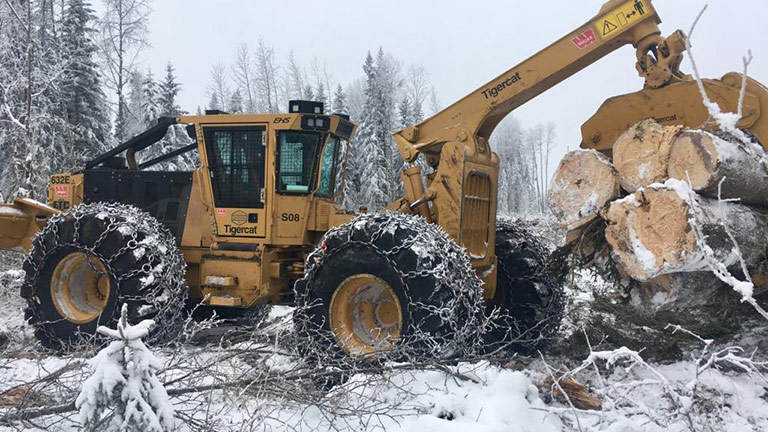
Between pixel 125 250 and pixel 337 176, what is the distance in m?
2.62

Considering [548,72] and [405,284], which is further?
[548,72]

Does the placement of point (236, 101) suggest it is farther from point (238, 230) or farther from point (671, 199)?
point (671, 199)

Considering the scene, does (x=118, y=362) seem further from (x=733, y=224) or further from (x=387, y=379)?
(x=733, y=224)

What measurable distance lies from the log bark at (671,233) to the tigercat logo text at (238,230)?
153 inches

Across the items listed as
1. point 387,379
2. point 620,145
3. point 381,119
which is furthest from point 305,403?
point 381,119

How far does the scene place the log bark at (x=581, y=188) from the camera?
187 inches

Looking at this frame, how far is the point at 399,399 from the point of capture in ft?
13.0

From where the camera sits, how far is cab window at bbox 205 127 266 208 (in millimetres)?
6738

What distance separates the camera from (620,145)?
464 cm

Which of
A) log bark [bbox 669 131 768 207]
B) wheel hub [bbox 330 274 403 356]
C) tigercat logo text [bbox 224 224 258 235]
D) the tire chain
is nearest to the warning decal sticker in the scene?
log bark [bbox 669 131 768 207]

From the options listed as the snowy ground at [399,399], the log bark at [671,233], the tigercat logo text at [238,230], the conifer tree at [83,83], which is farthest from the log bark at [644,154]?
the conifer tree at [83,83]

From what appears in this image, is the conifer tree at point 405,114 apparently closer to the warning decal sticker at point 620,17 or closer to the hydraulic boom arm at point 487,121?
the hydraulic boom arm at point 487,121

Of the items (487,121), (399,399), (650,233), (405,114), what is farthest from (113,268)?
(405,114)

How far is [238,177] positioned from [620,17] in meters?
4.34
